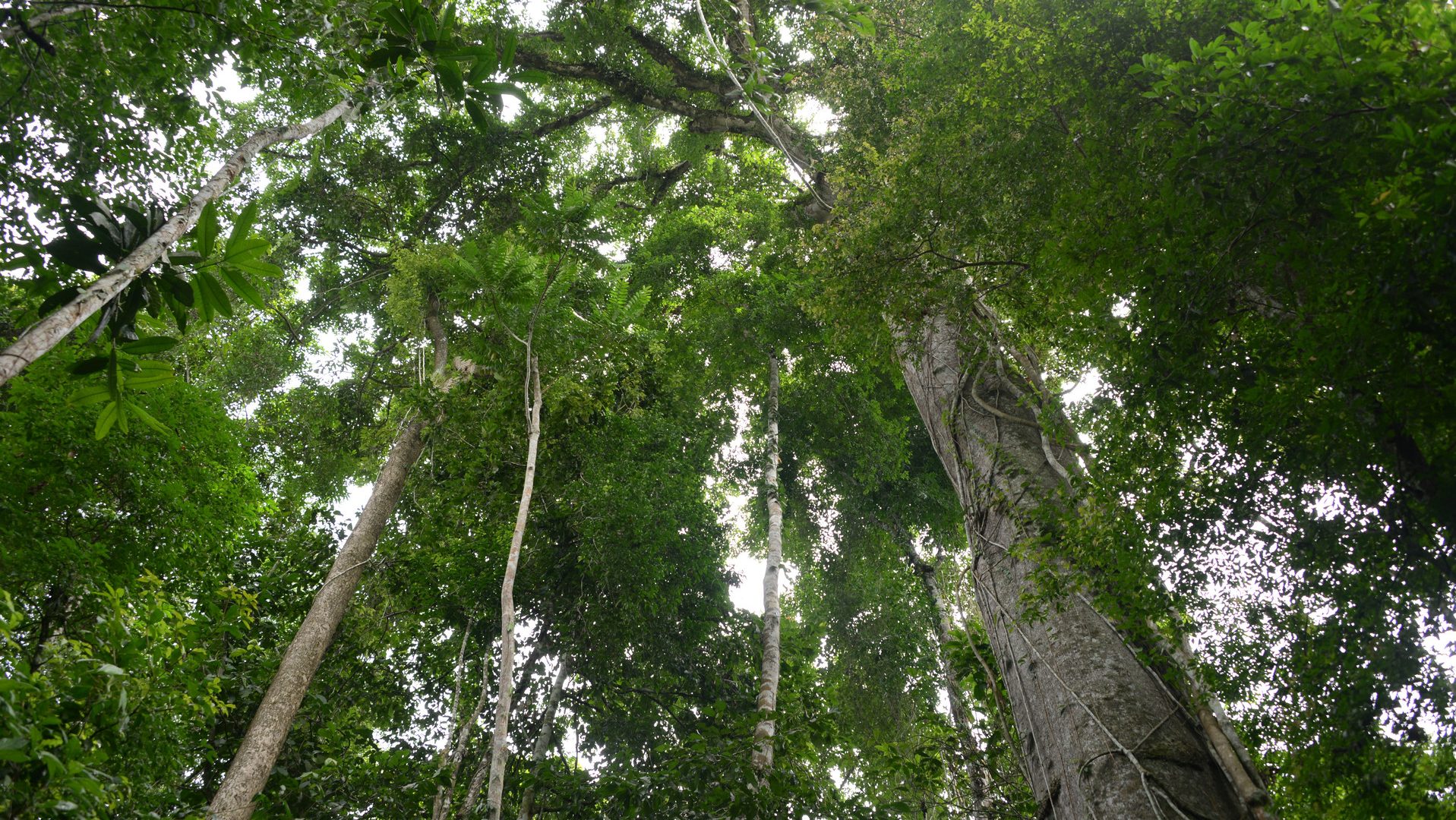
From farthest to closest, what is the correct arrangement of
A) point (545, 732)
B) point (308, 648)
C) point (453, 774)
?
1. point (545, 732)
2. point (308, 648)
3. point (453, 774)

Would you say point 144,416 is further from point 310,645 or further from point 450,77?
point 310,645

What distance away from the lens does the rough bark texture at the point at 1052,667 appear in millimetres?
2646

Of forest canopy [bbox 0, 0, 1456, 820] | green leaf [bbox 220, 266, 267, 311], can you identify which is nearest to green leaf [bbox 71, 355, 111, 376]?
forest canopy [bbox 0, 0, 1456, 820]

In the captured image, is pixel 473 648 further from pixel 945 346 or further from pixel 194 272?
pixel 194 272

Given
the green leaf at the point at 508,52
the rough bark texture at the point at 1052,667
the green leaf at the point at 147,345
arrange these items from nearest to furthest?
the green leaf at the point at 147,345 → the green leaf at the point at 508,52 → the rough bark texture at the point at 1052,667

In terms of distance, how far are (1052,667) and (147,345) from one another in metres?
3.45

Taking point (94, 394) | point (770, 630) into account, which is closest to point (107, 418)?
point (94, 394)

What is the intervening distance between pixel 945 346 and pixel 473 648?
5560 mm

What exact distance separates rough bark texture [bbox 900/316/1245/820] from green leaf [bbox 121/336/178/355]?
10.2 ft

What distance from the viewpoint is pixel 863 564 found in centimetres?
1041

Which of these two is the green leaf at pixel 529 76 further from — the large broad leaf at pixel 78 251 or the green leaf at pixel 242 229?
the large broad leaf at pixel 78 251

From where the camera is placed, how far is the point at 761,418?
10.4 m

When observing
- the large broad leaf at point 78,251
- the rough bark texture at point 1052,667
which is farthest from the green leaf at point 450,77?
the rough bark texture at point 1052,667

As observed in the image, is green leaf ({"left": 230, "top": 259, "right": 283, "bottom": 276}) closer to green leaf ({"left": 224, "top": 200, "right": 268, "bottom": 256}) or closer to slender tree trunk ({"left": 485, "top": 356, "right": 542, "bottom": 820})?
green leaf ({"left": 224, "top": 200, "right": 268, "bottom": 256})
